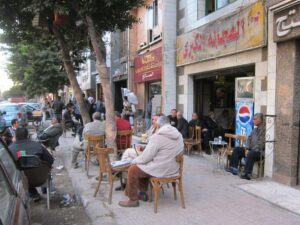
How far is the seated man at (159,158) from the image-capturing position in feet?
15.8

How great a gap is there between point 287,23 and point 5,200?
5465 mm

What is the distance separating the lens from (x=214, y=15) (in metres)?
8.96

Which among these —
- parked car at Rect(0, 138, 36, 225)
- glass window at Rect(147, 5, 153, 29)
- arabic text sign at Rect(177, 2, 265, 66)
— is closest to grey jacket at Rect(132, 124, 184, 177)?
parked car at Rect(0, 138, 36, 225)

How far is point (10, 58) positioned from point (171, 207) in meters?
22.0

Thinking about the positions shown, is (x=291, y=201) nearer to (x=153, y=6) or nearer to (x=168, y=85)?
(x=168, y=85)

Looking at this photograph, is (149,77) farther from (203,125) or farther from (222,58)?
(222,58)

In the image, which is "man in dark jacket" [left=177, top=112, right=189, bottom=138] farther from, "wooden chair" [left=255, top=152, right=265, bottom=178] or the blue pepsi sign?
"wooden chair" [left=255, top=152, right=265, bottom=178]

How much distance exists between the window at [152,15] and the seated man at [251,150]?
8.23m

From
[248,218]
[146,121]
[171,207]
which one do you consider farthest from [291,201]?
[146,121]

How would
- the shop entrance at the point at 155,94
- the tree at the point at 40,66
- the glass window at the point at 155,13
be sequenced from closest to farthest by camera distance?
the shop entrance at the point at 155,94 → the glass window at the point at 155,13 → the tree at the point at 40,66

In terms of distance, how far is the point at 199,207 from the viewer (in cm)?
500

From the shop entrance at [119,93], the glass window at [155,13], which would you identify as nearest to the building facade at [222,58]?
the glass window at [155,13]

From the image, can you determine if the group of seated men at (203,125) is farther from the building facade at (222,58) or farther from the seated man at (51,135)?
the seated man at (51,135)

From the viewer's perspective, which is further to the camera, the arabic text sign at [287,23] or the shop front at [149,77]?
the shop front at [149,77]
